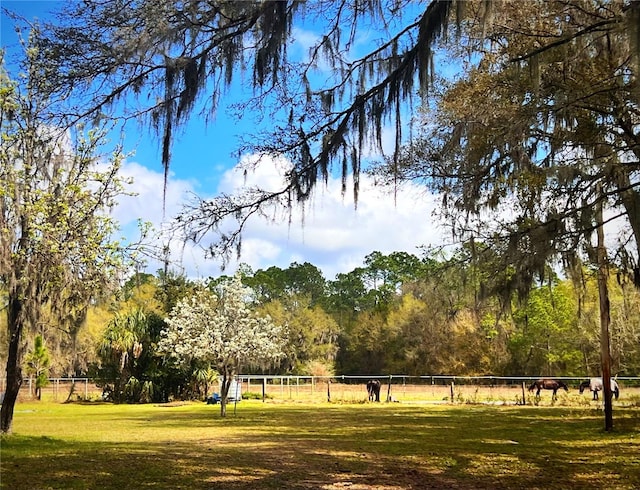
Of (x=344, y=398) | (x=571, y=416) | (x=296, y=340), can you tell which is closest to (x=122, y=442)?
(x=571, y=416)

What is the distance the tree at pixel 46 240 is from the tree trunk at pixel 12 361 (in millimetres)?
15

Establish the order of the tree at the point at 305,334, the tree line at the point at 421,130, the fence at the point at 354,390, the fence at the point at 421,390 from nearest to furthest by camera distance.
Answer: the tree line at the point at 421,130 → the fence at the point at 421,390 → the fence at the point at 354,390 → the tree at the point at 305,334

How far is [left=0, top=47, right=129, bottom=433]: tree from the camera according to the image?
895 cm

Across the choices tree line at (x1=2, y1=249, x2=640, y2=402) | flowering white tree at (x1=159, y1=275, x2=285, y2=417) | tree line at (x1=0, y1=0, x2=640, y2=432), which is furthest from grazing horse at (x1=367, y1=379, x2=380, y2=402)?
tree line at (x1=0, y1=0, x2=640, y2=432)

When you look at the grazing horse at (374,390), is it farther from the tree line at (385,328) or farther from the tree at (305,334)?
the tree at (305,334)

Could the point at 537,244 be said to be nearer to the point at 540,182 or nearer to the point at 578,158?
the point at 540,182

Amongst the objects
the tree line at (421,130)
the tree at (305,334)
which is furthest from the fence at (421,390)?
the tree line at (421,130)

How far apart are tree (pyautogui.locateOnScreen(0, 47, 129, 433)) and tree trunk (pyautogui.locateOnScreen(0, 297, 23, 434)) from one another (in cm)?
1

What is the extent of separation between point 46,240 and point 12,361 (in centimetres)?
240

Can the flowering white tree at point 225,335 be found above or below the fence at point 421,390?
above

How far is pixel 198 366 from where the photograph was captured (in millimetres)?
24922

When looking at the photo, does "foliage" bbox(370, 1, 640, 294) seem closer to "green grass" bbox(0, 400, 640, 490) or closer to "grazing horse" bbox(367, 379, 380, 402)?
"green grass" bbox(0, 400, 640, 490)

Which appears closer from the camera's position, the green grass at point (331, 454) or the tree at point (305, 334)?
the green grass at point (331, 454)

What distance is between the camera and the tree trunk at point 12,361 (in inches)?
380
